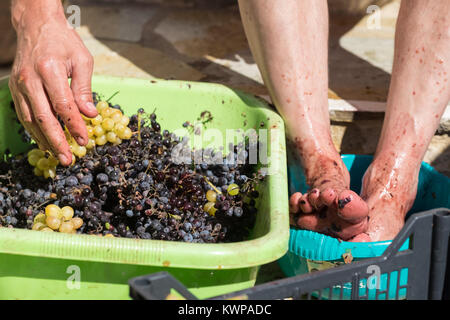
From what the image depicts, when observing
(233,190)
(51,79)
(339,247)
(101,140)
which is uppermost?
(51,79)

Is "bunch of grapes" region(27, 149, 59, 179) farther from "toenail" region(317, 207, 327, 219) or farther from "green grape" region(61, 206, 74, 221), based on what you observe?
"toenail" region(317, 207, 327, 219)

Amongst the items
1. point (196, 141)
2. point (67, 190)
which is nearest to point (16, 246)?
point (67, 190)

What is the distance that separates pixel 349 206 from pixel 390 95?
457mm

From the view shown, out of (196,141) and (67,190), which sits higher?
Answer: (196,141)

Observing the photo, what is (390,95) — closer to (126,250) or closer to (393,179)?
(393,179)

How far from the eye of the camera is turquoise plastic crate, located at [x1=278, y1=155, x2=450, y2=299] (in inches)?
52.2

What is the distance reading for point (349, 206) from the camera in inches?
50.6

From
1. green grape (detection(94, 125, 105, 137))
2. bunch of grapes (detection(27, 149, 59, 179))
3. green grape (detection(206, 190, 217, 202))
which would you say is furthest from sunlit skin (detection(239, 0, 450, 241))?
bunch of grapes (detection(27, 149, 59, 179))

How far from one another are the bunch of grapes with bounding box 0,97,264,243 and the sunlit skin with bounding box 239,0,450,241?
174 millimetres

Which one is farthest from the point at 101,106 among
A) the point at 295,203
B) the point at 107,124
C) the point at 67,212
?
the point at 295,203
